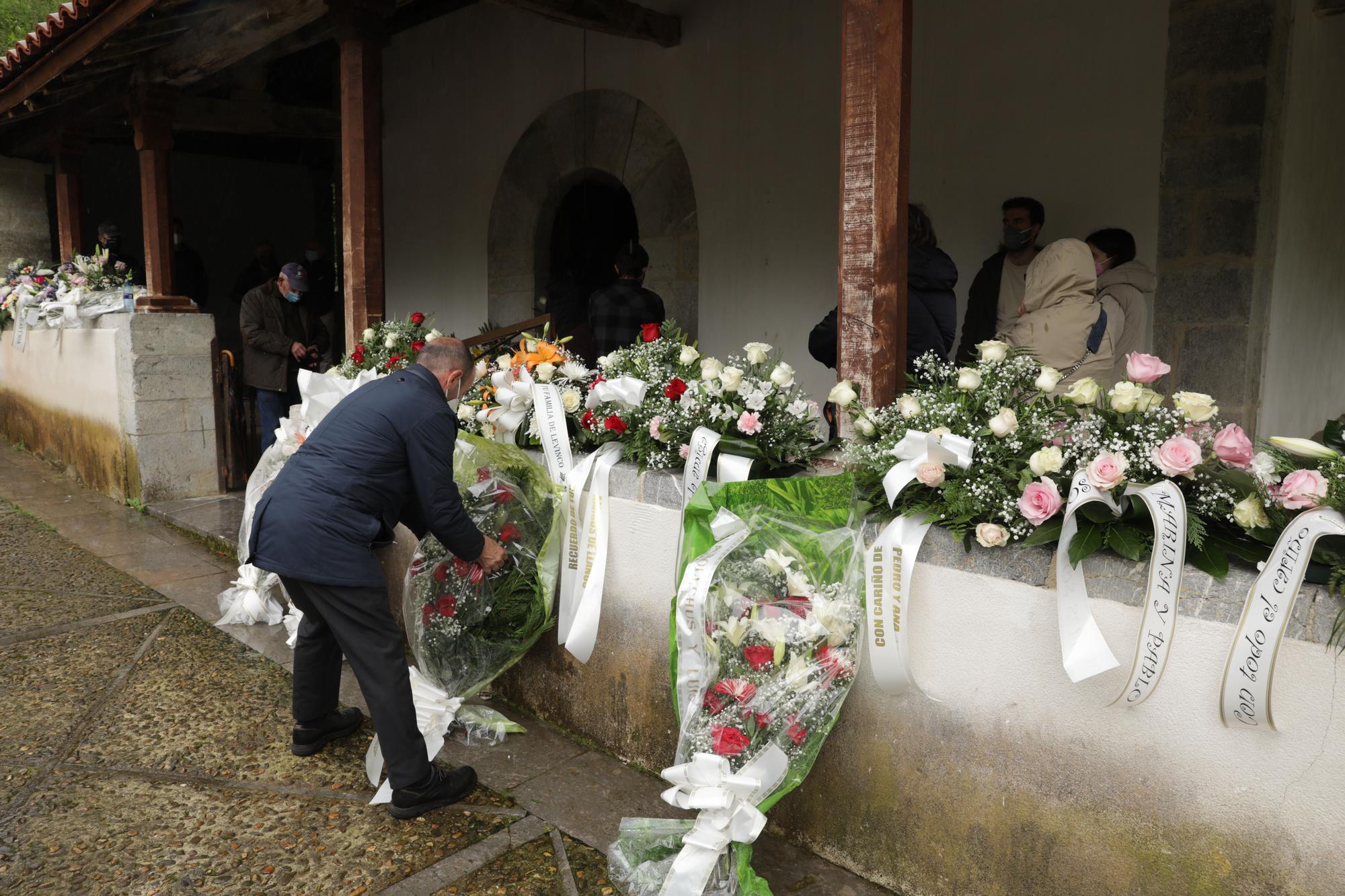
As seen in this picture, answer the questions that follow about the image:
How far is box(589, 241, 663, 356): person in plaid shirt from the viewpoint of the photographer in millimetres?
5078

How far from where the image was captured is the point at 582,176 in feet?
24.2

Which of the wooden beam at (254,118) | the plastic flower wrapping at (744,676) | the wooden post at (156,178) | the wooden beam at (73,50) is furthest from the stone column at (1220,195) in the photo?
the wooden beam at (254,118)

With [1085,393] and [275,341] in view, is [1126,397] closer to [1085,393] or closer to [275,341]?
[1085,393]

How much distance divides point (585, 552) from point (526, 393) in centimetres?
68

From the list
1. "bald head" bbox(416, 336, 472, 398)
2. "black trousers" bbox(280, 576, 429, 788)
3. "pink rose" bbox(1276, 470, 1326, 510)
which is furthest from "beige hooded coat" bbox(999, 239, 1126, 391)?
"black trousers" bbox(280, 576, 429, 788)

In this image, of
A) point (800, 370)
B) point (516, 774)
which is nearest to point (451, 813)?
point (516, 774)

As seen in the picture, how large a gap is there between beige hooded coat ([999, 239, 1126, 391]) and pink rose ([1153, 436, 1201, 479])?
4.40ft

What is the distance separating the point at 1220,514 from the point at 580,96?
589 cm

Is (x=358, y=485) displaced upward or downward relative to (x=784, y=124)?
downward

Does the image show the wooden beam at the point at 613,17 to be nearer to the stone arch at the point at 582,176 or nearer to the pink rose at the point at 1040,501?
the stone arch at the point at 582,176

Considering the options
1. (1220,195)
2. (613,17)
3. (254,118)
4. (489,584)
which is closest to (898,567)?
(489,584)

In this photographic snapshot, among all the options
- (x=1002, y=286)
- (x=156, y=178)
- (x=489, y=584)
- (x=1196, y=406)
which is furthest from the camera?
(x=156, y=178)

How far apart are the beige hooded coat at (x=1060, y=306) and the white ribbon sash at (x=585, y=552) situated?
155 centimetres

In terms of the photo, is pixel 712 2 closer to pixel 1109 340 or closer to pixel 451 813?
pixel 1109 340
